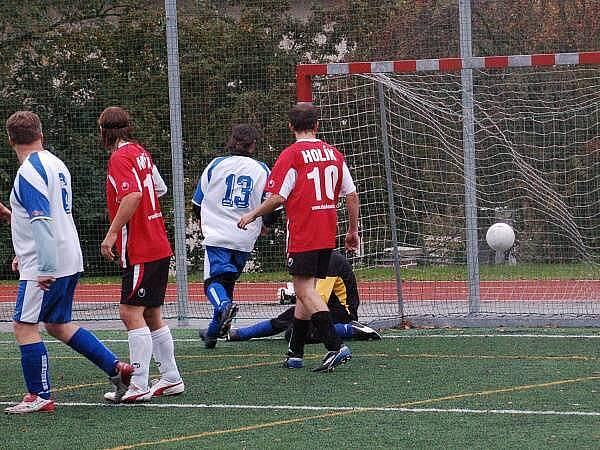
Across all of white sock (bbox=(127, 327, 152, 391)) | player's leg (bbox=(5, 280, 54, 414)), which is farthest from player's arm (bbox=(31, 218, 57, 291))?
white sock (bbox=(127, 327, 152, 391))

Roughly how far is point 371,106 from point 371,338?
2.91 m

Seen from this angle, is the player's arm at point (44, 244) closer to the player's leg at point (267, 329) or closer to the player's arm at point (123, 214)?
the player's arm at point (123, 214)

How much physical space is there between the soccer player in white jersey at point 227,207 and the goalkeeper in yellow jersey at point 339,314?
65 centimetres

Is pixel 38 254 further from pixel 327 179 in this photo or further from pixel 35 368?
pixel 327 179

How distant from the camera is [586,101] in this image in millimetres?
12711

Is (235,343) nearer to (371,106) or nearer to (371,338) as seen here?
(371,338)

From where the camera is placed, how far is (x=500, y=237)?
1289 centimetres

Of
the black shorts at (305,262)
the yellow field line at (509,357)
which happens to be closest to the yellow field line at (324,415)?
the yellow field line at (509,357)

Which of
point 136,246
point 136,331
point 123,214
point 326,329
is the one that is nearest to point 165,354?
point 136,331

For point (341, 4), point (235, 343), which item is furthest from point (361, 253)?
point (341, 4)

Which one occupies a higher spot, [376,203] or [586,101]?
[586,101]

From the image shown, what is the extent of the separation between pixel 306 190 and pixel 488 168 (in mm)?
4421

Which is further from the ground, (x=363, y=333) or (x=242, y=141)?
(x=242, y=141)

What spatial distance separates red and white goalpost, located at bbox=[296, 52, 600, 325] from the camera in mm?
12844
